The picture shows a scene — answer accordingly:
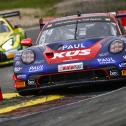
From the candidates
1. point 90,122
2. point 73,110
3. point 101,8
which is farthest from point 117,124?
point 101,8

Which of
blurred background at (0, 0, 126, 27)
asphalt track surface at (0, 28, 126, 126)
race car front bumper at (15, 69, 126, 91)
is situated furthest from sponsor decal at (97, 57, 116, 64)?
blurred background at (0, 0, 126, 27)

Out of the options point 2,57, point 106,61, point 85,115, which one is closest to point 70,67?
point 106,61

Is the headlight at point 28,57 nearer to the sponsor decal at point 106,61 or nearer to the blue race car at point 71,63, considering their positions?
the blue race car at point 71,63

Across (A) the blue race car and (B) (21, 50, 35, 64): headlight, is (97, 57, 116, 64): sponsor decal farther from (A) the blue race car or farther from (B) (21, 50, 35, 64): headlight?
(B) (21, 50, 35, 64): headlight

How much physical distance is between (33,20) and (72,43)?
84.1ft

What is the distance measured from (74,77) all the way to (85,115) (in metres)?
3.21

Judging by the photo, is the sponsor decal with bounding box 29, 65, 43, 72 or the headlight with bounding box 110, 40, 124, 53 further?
the sponsor decal with bounding box 29, 65, 43, 72

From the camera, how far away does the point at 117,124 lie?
19.3 feet

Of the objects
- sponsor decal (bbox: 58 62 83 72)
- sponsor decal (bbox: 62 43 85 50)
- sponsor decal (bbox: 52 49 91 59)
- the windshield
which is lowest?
sponsor decal (bbox: 58 62 83 72)

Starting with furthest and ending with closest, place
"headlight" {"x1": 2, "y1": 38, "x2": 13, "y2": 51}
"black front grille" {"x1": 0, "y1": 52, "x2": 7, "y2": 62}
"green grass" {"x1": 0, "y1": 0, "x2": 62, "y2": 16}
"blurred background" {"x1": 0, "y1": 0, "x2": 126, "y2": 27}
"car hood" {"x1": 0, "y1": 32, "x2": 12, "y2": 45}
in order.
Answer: "green grass" {"x1": 0, "y1": 0, "x2": 62, "y2": 16}, "blurred background" {"x1": 0, "y1": 0, "x2": 126, "y2": 27}, "car hood" {"x1": 0, "y1": 32, "x2": 12, "y2": 45}, "headlight" {"x1": 2, "y1": 38, "x2": 13, "y2": 51}, "black front grille" {"x1": 0, "y1": 52, "x2": 7, "y2": 62}

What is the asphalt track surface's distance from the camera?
604 centimetres

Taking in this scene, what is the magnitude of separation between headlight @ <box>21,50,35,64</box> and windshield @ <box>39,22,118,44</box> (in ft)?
3.41

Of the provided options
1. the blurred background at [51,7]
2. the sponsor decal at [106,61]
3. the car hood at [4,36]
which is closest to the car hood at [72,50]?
the sponsor decal at [106,61]

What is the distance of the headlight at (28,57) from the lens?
975 centimetres
